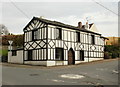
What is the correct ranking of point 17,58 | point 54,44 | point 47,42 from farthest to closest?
point 17,58 < point 54,44 < point 47,42

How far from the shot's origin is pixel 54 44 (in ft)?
73.9

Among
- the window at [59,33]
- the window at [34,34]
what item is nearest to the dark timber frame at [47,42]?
the window at [59,33]

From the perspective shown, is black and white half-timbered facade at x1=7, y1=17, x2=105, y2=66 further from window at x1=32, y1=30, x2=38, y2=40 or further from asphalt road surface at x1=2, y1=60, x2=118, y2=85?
asphalt road surface at x1=2, y1=60, x2=118, y2=85

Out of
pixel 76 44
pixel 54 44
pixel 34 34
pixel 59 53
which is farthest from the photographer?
pixel 76 44

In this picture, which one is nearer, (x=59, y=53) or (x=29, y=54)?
(x=59, y=53)

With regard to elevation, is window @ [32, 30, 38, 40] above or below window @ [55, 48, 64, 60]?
above

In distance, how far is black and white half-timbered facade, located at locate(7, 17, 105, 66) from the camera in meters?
22.1

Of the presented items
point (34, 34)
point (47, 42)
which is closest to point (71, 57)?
point (47, 42)

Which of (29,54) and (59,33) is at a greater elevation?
(59,33)

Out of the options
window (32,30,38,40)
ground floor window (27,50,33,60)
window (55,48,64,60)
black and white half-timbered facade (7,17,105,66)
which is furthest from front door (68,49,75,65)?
ground floor window (27,50,33,60)

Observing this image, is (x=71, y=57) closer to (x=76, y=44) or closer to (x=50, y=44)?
(x=76, y=44)

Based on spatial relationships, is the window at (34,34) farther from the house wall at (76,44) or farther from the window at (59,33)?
the window at (59,33)

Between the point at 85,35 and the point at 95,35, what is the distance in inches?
114

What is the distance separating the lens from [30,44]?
24.5 metres
